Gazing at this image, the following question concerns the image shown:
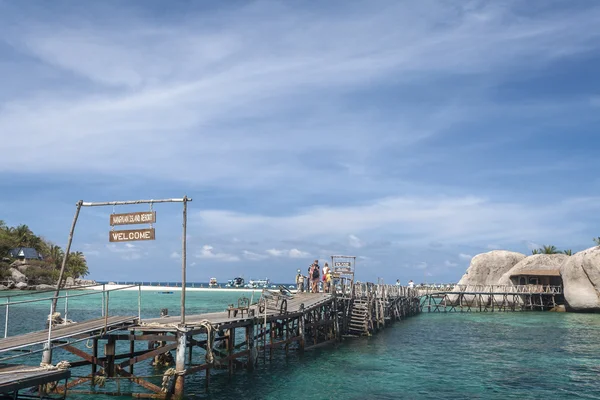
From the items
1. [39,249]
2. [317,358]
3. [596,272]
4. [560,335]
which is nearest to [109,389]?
[317,358]

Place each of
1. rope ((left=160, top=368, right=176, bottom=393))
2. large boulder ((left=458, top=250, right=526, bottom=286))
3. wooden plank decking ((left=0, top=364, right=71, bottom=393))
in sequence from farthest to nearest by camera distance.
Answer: large boulder ((left=458, top=250, right=526, bottom=286)), rope ((left=160, top=368, right=176, bottom=393)), wooden plank decking ((left=0, top=364, right=71, bottom=393))

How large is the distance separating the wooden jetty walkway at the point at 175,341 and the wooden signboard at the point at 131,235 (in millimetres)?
1925

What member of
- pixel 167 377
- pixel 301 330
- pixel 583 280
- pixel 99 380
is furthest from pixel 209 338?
pixel 583 280

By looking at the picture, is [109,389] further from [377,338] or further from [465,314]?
[465,314]

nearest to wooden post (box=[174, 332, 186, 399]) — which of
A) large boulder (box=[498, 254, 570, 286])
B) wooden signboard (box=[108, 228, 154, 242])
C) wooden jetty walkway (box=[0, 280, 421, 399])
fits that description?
wooden jetty walkway (box=[0, 280, 421, 399])

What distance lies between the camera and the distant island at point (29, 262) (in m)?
89.3

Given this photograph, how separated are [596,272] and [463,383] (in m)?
42.4

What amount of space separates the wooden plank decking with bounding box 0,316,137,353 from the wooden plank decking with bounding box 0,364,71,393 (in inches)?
40.2

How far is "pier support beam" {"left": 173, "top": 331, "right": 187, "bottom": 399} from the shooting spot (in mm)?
16812

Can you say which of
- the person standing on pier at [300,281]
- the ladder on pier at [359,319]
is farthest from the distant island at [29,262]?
the ladder on pier at [359,319]

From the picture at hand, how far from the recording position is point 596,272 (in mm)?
57031

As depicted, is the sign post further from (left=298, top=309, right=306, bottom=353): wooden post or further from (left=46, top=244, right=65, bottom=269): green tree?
(left=46, top=244, right=65, bottom=269): green tree

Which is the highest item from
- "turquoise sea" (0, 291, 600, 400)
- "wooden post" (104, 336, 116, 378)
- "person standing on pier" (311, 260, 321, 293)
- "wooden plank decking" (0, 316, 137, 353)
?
"person standing on pier" (311, 260, 321, 293)

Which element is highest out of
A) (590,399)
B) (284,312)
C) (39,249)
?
(39,249)
